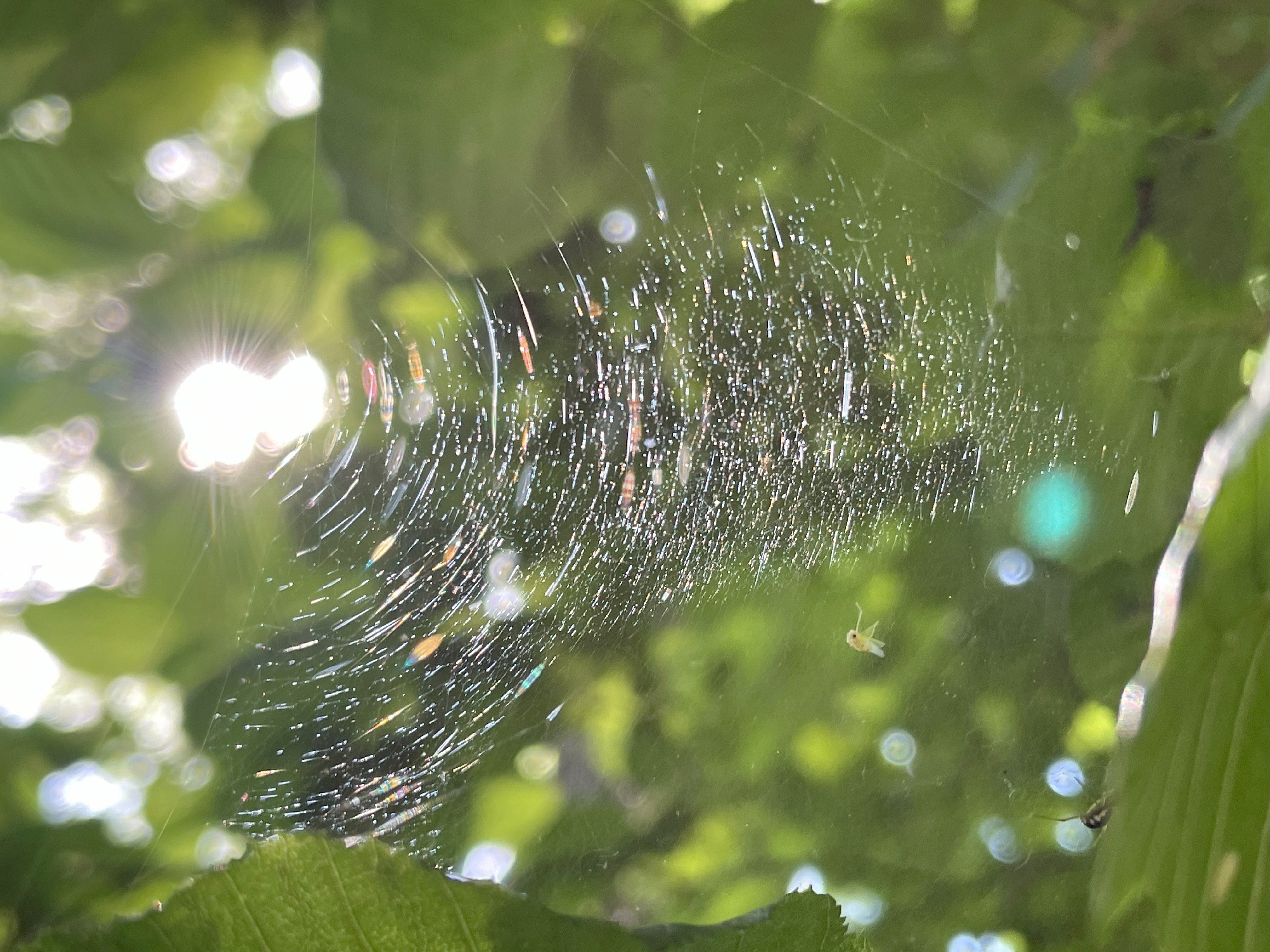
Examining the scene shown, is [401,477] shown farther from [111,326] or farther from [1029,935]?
[1029,935]

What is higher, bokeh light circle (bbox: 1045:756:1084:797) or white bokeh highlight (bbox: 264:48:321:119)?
white bokeh highlight (bbox: 264:48:321:119)

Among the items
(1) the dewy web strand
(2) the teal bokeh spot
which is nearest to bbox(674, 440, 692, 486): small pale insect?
(1) the dewy web strand

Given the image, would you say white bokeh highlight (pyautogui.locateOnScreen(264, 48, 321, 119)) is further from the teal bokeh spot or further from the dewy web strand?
the teal bokeh spot

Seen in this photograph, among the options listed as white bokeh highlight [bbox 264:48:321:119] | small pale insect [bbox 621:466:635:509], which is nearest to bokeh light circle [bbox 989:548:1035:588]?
small pale insect [bbox 621:466:635:509]

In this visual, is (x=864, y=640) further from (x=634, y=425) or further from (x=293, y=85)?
(x=293, y=85)

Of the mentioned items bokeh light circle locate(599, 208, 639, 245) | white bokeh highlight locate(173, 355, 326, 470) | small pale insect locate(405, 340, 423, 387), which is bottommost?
white bokeh highlight locate(173, 355, 326, 470)

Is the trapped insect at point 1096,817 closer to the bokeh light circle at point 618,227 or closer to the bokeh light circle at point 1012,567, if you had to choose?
the bokeh light circle at point 1012,567
